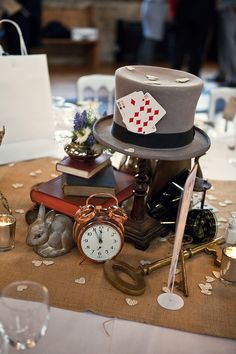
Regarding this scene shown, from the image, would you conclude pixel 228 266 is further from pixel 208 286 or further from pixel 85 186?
pixel 85 186

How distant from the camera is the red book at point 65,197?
1.19m

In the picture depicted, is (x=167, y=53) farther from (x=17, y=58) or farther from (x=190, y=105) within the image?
(x=190, y=105)

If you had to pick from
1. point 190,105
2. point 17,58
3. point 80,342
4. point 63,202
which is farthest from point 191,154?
point 17,58

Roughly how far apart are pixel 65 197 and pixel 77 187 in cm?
4

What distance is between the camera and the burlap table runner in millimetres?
975

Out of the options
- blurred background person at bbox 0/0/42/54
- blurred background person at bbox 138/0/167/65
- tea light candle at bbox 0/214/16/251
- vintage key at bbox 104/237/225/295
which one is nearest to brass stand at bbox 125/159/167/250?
vintage key at bbox 104/237/225/295

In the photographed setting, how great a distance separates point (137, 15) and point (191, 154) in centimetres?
580

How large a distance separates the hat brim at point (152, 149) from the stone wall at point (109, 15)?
556 cm

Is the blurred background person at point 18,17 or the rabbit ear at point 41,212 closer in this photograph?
the rabbit ear at point 41,212

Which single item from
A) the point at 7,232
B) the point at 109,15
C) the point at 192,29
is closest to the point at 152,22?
the point at 192,29

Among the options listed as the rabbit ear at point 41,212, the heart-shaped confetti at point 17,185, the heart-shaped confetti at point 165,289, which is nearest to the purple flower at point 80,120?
the rabbit ear at point 41,212

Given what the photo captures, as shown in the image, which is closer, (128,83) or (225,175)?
(128,83)

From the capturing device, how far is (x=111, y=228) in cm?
108

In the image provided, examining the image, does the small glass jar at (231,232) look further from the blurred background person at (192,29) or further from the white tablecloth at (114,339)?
the blurred background person at (192,29)
